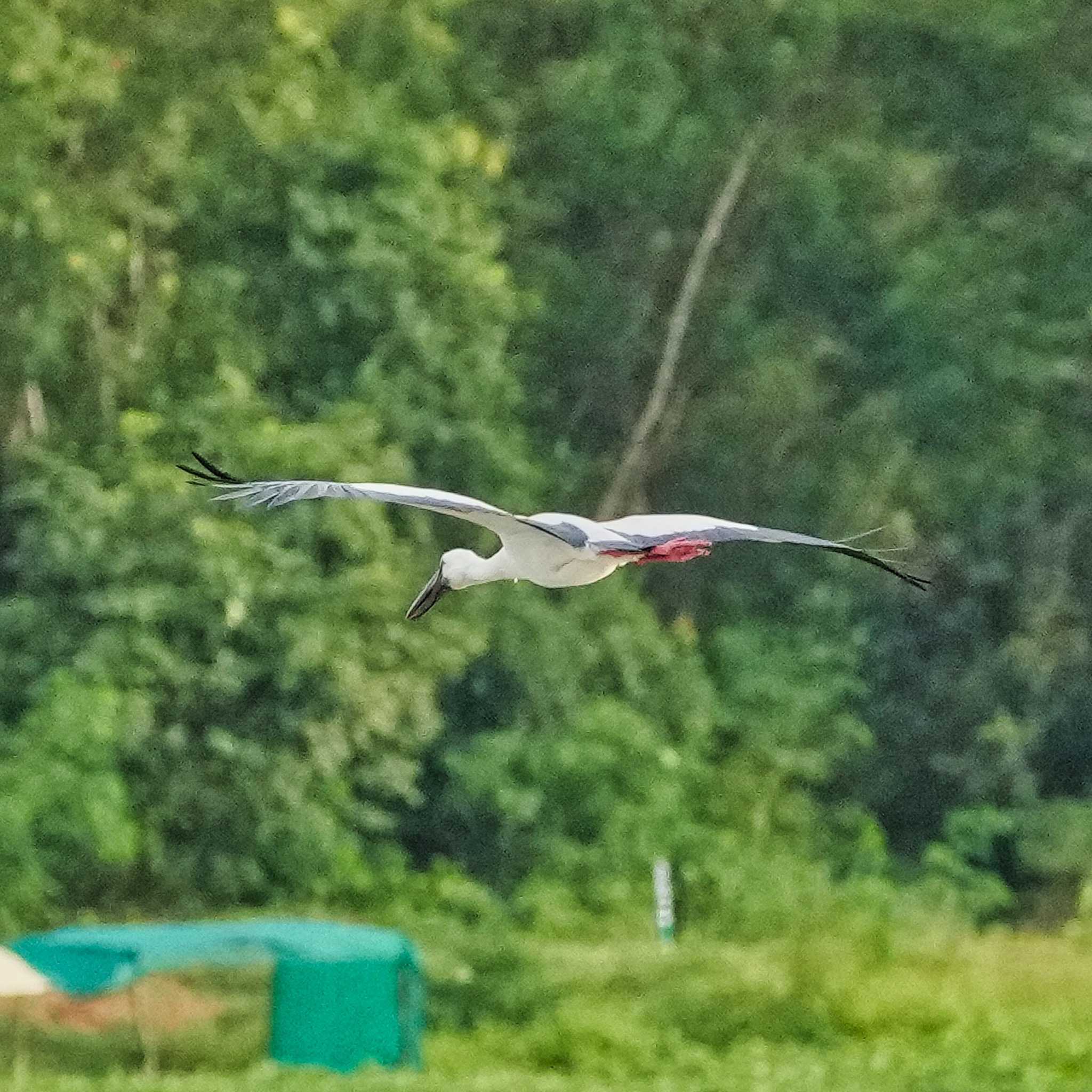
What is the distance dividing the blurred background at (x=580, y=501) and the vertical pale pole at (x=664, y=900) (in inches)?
4.7

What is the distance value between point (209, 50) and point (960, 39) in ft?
17.5

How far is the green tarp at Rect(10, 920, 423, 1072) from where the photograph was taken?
10945 millimetres

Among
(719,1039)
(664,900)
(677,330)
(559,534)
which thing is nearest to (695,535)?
(559,534)

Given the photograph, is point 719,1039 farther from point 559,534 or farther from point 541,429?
point 559,534

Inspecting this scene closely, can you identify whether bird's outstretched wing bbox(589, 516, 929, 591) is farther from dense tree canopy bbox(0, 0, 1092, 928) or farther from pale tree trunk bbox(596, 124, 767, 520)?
pale tree trunk bbox(596, 124, 767, 520)

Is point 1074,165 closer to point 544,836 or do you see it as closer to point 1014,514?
point 1014,514

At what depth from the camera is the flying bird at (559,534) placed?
462 cm

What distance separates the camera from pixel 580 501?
17547mm

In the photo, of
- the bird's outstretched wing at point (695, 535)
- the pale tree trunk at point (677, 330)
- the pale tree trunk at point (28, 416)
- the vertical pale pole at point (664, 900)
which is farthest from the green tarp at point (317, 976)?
the pale tree trunk at point (677, 330)

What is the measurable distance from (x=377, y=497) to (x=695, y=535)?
0.65 m

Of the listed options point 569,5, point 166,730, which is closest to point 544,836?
point 166,730

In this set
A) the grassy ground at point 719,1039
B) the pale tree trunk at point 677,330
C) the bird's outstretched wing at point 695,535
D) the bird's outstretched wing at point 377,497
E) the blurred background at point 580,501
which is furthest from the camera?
the pale tree trunk at point 677,330

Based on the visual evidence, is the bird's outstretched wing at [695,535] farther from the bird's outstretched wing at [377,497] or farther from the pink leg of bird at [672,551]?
the bird's outstretched wing at [377,497]

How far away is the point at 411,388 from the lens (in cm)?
1540
